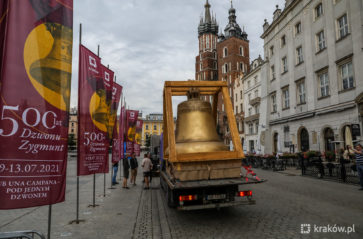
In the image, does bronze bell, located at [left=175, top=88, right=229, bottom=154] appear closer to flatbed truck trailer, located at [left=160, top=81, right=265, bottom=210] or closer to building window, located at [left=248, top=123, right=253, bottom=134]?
flatbed truck trailer, located at [left=160, top=81, right=265, bottom=210]

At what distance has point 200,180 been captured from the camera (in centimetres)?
568

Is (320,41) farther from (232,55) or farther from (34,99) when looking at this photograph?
(232,55)

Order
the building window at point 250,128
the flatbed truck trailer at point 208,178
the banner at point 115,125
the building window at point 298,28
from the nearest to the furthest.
→ the flatbed truck trailer at point 208,178
the banner at point 115,125
the building window at point 298,28
the building window at point 250,128

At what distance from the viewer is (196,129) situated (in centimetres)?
668

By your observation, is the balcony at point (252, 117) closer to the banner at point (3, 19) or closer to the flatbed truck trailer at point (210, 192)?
the flatbed truck trailer at point (210, 192)

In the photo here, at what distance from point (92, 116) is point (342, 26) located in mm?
20193

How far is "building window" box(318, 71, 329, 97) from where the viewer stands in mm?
20225

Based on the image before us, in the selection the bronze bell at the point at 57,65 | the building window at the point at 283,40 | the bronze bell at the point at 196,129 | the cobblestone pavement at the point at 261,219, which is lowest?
the cobblestone pavement at the point at 261,219

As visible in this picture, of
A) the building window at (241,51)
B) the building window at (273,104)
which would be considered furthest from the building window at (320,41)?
the building window at (241,51)

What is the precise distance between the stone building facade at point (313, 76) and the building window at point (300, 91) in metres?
0.09

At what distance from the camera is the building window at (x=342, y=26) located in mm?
18000

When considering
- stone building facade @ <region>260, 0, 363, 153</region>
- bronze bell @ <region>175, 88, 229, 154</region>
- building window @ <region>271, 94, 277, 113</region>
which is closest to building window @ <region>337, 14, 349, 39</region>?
stone building facade @ <region>260, 0, 363, 153</region>

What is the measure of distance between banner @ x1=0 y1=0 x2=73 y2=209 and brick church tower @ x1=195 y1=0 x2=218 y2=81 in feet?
245

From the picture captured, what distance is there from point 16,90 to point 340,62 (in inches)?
842
